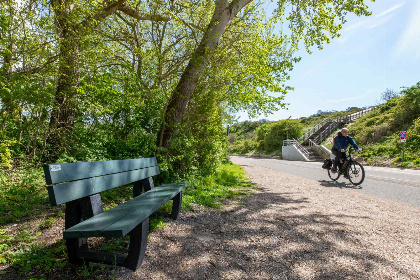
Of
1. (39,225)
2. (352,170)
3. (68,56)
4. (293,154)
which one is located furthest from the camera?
(293,154)

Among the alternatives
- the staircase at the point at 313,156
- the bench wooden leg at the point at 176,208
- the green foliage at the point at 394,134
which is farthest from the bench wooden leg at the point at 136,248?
the staircase at the point at 313,156

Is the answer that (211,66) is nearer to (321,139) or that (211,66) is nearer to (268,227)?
(268,227)

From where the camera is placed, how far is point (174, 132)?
18.6ft

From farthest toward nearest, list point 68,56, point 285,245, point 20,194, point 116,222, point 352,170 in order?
point 352,170 → point 68,56 → point 20,194 → point 285,245 → point 116,222

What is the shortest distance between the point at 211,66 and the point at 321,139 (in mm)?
26166

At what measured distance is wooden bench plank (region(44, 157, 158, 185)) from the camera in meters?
1.94

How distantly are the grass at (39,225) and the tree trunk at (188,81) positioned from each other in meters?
1.31

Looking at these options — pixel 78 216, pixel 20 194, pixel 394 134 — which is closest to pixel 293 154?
pixel 394 134

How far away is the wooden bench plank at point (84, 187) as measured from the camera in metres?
1.94

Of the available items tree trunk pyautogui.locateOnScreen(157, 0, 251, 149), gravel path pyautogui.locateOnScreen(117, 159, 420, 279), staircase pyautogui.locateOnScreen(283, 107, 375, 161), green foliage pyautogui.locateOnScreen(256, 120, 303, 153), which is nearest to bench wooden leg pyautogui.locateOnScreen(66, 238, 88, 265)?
gravel path pyautogui.locateOnScreen(117, 159, 420, 279)

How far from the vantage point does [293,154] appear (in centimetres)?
2625

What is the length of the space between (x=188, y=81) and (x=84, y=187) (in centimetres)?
382

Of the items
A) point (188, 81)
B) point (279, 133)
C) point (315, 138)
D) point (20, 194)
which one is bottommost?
point (20, 194)

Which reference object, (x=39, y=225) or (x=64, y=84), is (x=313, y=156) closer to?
(x=64, y=84)
